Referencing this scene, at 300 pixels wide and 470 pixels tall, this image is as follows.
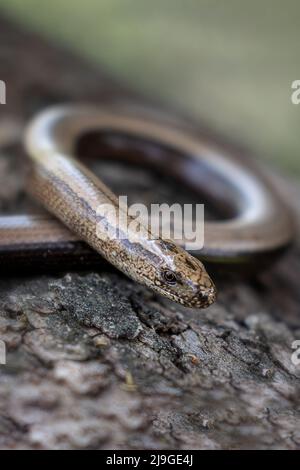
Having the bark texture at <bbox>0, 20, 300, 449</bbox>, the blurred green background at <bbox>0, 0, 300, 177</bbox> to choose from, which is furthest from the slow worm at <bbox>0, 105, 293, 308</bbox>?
the blurred green background at <bbox>0, 0, 300, 177</bbox>

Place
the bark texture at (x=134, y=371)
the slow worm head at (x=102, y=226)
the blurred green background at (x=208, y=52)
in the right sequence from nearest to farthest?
the bark texture at (x=134, y=371), the slow worm head at (x=102, y=226), the blurred green background at (x=208, y=52)

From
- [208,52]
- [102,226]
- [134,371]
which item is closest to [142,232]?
[102,226]

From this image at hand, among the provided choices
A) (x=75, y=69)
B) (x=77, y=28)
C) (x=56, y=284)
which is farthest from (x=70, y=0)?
(x=56, y=284)

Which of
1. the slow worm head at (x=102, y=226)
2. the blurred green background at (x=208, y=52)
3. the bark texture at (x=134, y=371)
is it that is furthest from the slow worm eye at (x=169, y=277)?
the blurred green background at (x=208, y=52)

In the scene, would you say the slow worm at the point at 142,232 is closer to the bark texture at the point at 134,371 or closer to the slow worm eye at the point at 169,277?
the slow worm eye at the point at 169,277

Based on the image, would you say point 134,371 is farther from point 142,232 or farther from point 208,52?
point 208,52

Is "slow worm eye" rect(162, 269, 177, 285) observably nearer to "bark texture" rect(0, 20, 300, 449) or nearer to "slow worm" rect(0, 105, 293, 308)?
"slow worm" rect(0, 105, 293, 308)

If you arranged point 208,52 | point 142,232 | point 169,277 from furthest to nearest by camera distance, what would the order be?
point 208,52 < point 142,232 < point 169,277
